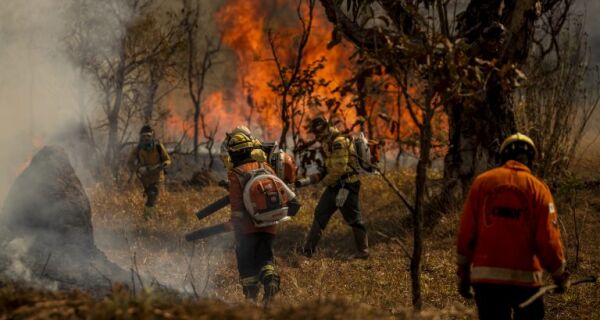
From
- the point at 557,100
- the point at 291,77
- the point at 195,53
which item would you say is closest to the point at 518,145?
the point at 557,100

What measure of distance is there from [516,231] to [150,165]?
31.8 ft

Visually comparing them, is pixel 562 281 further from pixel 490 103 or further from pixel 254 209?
pixel 490 103

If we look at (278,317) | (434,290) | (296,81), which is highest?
(296,81)

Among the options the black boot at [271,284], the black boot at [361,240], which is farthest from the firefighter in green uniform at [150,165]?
the black boot at [271,284]

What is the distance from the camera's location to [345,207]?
9.95m

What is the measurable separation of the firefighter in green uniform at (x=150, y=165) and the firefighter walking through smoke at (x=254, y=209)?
6.36 m

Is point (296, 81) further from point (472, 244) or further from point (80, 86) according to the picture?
point (472, 244)

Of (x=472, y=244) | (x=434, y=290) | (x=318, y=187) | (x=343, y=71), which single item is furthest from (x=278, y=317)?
(x=343, y=71)

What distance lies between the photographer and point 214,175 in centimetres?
1802

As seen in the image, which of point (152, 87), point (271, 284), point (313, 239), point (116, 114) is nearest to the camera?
point (271, 284)

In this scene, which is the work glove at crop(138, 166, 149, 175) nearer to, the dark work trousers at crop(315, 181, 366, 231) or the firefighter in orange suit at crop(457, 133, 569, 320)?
the dark work trousers at crop(315, 181, 366, 231)

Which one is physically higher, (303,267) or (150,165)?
(150,165)

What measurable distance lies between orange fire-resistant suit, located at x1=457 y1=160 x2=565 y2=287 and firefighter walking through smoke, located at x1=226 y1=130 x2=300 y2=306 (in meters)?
2.42

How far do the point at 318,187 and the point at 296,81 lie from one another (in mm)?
2695
